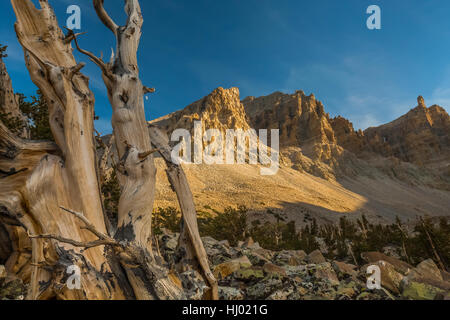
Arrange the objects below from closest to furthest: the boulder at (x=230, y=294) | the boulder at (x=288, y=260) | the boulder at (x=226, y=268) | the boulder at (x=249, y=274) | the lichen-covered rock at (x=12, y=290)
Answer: the boulder at (x=230, y=294) < the lichen-covered rock at (x=12, y=290) < the boulder at (x=249, y=274) < the boulder at (x=226, y=268) < the boulder at (x=288, y=260)

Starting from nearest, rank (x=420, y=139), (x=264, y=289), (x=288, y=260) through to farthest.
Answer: (x=264, y=289) → (x=288, y=260) → (x=420, y=139)

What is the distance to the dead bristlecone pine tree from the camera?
2.45 meters

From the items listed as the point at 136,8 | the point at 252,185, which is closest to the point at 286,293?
the point at 136,8

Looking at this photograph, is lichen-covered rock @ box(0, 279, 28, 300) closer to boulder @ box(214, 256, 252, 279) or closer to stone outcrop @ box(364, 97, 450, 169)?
boulder @ box(214, 256, 252, 279)

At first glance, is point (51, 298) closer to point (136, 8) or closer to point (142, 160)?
point (142, 160)

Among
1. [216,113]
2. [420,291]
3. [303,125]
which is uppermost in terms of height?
[303,125]

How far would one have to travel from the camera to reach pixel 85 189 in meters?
2.84

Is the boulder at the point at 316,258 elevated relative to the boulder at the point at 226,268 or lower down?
lower down

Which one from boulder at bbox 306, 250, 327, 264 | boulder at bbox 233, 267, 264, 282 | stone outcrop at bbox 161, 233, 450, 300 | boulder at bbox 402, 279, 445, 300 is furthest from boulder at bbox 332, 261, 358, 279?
boulder at bbox 233, 267, 264, 282

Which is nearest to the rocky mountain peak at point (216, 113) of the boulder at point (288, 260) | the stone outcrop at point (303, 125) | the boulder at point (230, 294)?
the stone outcrop at point (303, 125)

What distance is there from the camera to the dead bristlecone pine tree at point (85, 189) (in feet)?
8.04

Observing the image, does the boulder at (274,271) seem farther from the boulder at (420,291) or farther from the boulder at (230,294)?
the boulder at (420,291)

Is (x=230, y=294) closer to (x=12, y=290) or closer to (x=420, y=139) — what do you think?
(x=12, y=290)

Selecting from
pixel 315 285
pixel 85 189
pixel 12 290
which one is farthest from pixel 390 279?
pixel 12 290
